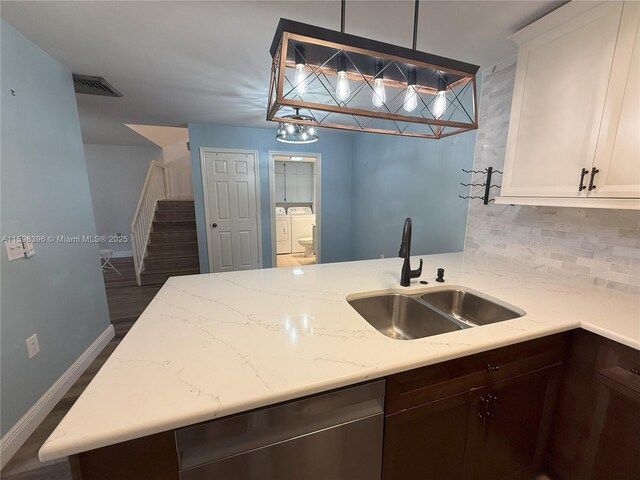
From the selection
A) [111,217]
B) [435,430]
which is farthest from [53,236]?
[111,217]

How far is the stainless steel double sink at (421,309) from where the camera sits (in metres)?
1.28

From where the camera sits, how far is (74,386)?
1951 millimetres

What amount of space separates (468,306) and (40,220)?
8.89ft

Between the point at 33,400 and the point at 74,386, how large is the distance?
0.37 m

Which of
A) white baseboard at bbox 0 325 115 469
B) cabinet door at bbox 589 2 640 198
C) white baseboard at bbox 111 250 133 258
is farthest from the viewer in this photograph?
white baseboard at bbox 111 250 133 258

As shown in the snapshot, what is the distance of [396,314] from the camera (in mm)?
1408

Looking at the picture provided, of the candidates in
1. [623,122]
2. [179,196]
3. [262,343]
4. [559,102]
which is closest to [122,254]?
[179,196]

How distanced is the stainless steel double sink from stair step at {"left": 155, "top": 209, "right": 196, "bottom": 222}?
15.0 ft

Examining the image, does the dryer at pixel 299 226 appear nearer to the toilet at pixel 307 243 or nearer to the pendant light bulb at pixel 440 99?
the toilet at pixel 307 243

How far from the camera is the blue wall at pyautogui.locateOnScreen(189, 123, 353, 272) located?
149 inches

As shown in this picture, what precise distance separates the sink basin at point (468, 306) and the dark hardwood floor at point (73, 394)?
84.5 inches

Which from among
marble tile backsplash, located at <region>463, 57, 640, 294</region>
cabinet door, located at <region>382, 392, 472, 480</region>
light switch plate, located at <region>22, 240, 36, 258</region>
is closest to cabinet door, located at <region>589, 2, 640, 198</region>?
marble tile backsplash, located at <region>463, 57, 640, 294</region>

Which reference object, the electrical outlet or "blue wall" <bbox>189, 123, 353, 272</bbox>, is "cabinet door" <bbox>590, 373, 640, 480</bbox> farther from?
"blue wall" <bbox>189, 123, 353, 272</bbox>

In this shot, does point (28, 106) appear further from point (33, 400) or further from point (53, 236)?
point (33, 400)
